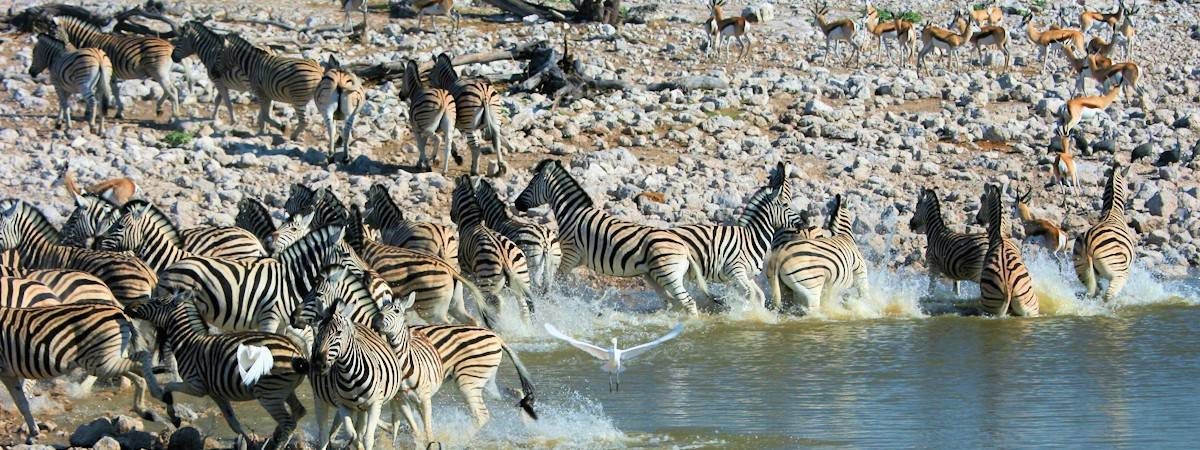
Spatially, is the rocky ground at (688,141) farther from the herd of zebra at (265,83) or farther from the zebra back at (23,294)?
the zebra back at (23,294)

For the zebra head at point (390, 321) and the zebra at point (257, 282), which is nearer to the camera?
the zebra head at point (390, 321)

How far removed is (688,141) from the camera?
1817 cm

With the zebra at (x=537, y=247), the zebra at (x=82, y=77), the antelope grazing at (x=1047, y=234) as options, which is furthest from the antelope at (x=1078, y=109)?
the zebra at (x=82, y=77)

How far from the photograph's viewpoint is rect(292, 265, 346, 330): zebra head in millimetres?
8594

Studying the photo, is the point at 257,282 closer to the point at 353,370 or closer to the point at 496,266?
the point at 496,266

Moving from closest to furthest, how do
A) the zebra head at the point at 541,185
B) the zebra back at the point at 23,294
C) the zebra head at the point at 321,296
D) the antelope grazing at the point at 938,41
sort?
the zebra head at the point at 321,296, the zebra back at the point at 23,294, the zebra head at the point at 541,185, the antelope grazing at the point at 938,41

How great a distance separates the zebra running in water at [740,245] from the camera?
1339 cm

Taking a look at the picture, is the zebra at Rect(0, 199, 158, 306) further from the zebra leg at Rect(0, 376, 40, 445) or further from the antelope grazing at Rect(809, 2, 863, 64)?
the antelope grazing at Rect(809, 2, 863, 64)

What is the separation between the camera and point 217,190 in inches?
625

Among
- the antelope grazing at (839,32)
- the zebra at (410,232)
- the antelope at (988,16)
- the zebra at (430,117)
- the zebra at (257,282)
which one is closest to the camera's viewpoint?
the zebra at (257,282)

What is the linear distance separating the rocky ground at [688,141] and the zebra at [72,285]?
508 cm

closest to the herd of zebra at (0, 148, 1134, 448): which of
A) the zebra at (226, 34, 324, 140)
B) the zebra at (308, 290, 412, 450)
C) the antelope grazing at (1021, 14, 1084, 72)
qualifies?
the zebra at (308, 290, 412, 450)

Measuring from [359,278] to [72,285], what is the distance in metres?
1.80

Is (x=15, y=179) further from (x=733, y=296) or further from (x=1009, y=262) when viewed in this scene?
(x=1009, y=262)
